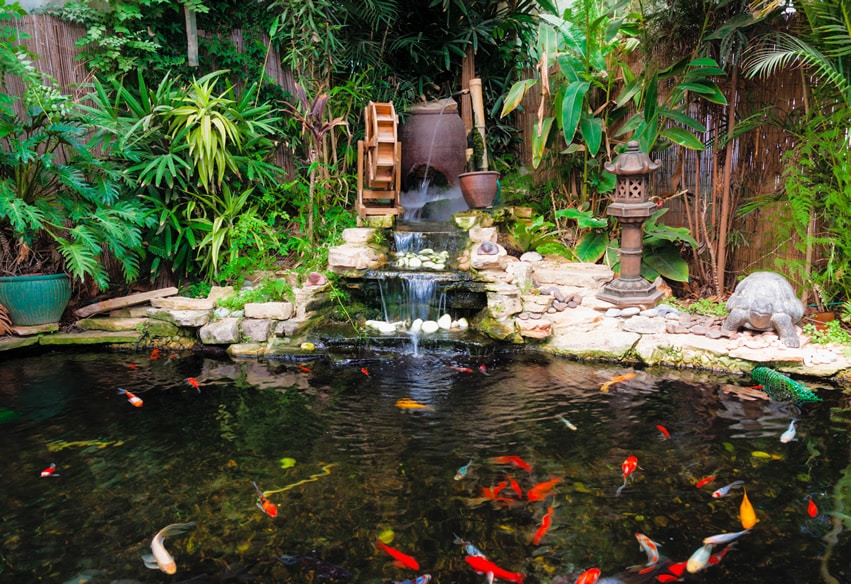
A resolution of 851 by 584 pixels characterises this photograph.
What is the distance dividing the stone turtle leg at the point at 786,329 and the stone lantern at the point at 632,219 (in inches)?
42.6

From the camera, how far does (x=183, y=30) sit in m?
6.90

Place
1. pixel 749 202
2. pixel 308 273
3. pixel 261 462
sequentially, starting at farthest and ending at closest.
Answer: pixel 308 273, pixel 749 202, pixel 261 462

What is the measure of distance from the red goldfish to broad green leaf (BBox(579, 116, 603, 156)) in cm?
470

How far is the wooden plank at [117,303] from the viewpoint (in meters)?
5.82

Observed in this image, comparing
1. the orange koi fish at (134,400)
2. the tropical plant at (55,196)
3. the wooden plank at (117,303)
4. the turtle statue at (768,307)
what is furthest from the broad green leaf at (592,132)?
the orange koi fish at (134,400)

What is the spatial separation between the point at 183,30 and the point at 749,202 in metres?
6.25

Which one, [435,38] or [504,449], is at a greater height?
[435,38]

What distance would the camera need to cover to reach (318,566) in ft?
7.76

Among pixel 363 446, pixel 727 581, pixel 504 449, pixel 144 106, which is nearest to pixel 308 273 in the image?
pixel 144 106

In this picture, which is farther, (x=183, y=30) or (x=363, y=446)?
(x=183, y=30)

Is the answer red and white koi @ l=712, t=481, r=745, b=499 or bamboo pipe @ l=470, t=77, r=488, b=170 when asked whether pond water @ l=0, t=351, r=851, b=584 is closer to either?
red and white koi @ l=712, t=481, r=745, b=499

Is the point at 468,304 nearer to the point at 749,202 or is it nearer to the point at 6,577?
the point at 749,202

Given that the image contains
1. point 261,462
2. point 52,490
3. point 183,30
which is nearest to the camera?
point 52,490

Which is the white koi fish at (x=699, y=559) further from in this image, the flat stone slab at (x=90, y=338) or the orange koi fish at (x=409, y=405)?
the flat stone slab at (x=90, y=338)
